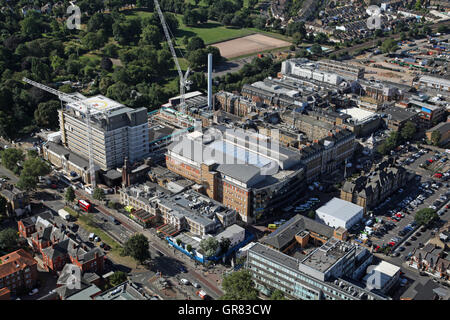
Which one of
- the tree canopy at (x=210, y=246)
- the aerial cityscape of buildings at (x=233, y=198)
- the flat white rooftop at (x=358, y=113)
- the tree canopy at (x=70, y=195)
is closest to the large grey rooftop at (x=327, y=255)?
the aerial cityscape of buildings at (x=233, y=198)

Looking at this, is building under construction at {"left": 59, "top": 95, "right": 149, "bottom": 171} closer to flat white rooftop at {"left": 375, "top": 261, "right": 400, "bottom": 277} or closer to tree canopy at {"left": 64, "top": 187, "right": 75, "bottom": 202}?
tree canopy at {"left": 64, "top": 187, "right": 75, "bottom": 202}

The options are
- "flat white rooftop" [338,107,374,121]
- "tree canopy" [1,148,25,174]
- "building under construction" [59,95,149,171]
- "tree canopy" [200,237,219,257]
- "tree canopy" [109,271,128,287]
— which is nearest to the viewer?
"tree canopy" [109,271,128,287]

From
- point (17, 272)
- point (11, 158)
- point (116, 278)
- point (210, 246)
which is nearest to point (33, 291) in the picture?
point (17, 272)

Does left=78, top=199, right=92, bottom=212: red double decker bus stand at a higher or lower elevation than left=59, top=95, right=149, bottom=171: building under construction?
lower

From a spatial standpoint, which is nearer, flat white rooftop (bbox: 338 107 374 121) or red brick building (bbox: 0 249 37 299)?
red brick building (bbox: 0 249 37 299)

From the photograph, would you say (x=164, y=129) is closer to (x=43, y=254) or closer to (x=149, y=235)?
(x=149, y=235)

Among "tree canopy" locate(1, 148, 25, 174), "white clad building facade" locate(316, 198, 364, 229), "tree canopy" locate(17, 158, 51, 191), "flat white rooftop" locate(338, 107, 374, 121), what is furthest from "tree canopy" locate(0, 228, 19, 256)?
"flat white rooftop" locate(338, 107, 374, 121)

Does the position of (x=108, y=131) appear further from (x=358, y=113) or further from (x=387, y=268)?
(x=358, y=113)
